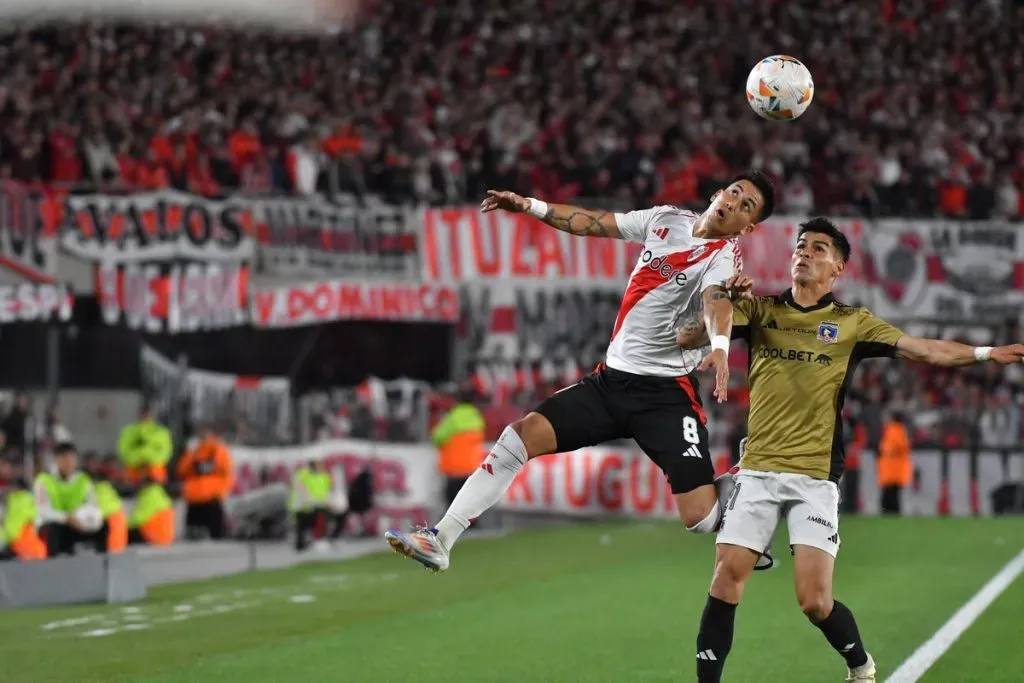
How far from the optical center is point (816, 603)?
Answer: 24.1 ft

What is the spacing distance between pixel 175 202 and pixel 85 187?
1.43 meters

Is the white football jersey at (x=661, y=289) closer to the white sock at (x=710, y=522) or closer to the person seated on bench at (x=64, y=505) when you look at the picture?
the white sock at (x=710, y=522)

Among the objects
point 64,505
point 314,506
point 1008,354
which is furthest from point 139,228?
point 1008,354

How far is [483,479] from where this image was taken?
817 centimetres

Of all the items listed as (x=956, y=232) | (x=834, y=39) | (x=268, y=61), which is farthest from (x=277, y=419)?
(x=834, y=39)

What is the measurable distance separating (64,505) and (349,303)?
788cm

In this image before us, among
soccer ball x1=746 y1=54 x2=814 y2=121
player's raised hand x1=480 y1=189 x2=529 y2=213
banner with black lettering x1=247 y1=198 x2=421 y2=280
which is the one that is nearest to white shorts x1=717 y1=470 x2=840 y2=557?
player's raised hand x1=480 y1=189 x2=529 y2=213

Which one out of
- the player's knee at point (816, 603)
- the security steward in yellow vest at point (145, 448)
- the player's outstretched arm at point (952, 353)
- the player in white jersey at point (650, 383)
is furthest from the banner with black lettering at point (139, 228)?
the player's outstretched arm at point (952, 353)

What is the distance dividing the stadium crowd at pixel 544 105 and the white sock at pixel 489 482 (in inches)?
683

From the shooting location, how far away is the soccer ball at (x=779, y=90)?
344 inches

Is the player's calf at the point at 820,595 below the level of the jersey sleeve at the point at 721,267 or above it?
below

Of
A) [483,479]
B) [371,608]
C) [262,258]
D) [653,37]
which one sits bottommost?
[371,608]

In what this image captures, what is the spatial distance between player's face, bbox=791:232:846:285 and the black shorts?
3.27 feet

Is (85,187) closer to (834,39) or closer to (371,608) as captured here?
(371,608)
